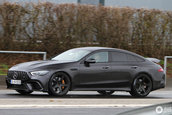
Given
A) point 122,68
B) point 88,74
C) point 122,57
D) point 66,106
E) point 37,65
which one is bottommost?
point 66,106

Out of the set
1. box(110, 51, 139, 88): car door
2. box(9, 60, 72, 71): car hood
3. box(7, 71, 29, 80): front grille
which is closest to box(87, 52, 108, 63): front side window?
box(110, 51, 139, 88): car door

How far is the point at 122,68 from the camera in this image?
12.3 m

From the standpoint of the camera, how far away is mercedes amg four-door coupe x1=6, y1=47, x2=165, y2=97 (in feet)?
36.7

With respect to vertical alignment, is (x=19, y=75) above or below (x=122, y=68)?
below

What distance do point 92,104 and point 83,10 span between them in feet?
30.6

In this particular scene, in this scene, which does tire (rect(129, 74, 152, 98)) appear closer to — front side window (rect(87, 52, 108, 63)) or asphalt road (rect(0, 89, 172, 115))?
front side window (rect(87, 52, 108, 63))

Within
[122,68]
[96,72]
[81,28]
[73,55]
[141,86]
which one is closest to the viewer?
[96,72]

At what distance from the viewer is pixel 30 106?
8.87 meters

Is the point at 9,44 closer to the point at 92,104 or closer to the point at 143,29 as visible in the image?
the point at 143,29

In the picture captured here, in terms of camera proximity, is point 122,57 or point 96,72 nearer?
point 96,72

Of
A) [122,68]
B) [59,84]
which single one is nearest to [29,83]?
[59,84]

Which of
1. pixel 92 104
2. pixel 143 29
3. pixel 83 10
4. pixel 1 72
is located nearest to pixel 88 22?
pixel 83 10

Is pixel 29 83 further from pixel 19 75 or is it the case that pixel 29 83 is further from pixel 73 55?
pixel 73 55

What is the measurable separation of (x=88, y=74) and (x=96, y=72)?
0.75 ft
